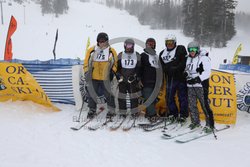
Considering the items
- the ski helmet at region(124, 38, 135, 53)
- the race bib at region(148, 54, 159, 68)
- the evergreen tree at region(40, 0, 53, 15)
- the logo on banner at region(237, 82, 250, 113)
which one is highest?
the evergreen tree at region(40, 0, 53, 15)

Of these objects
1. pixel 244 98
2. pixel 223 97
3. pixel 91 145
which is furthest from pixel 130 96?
pixel 244 98

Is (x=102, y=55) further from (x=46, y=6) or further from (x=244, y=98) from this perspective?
(x=46, y=6)

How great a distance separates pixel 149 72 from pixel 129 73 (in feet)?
1.53

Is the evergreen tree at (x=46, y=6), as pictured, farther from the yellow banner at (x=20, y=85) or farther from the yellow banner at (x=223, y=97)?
the yellow banner at (x=223, y=97)

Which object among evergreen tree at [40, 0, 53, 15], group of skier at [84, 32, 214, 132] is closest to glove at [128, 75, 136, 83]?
group of skier at [84, 32, 214, 132]

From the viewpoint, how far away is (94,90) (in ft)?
19.8

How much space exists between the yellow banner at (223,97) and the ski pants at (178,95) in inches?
24.1

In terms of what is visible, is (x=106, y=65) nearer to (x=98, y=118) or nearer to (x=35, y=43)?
(x=98, y=118)

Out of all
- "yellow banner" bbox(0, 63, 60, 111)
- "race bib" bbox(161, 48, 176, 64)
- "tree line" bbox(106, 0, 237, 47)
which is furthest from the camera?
"tree line" bbox(106, 0, 237, 47)

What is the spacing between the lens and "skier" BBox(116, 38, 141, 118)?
226 inches

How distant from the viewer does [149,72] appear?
5.73 metres

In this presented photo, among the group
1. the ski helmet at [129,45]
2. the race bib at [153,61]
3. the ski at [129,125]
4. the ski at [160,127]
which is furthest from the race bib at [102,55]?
the ski at [160,127]

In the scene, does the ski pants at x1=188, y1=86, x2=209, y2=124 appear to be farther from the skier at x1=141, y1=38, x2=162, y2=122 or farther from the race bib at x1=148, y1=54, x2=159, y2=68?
the race bib at x1=148, y1=54, x2=159, y2=68

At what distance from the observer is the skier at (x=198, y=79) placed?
509 cm
